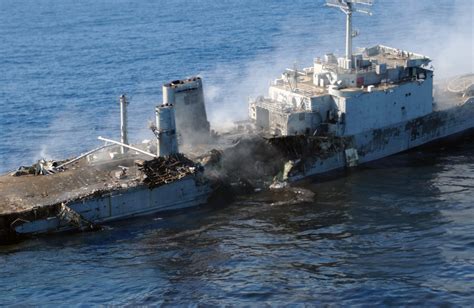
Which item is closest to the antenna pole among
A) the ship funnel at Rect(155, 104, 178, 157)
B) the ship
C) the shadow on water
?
the ship

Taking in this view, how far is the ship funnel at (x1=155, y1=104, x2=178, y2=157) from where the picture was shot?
52375mm

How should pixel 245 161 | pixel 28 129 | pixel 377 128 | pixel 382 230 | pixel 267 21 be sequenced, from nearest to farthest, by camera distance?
1. pixel 382 230
2. pixel 245 161
3. pixel 377 128
4. pixel 28 129
5. pixel 267 21

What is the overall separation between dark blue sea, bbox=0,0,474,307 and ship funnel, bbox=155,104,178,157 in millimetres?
4794

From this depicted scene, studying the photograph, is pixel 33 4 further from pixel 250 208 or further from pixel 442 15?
pixel 250 208

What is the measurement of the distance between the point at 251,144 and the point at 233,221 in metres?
8.44

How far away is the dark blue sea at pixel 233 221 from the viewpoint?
137 feet

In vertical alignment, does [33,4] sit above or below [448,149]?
above

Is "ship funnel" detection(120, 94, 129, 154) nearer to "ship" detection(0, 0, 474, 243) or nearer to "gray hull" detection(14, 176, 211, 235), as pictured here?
"ship" detection(0, 0, 474, 243)

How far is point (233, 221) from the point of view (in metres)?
50.8

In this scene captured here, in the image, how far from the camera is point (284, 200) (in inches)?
2127

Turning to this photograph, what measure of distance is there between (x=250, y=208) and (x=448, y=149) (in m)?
21.3

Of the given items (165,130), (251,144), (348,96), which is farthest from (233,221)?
(348,96)

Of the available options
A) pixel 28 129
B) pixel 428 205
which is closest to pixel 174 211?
pixel 428 205

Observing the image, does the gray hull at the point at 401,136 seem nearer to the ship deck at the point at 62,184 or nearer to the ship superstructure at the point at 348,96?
the ship superstructure at the point at 348,96
